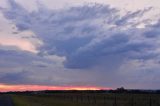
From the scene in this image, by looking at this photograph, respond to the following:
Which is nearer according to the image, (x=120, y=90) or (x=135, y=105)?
(x=135, y=105)

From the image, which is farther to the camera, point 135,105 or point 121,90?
point 121,90

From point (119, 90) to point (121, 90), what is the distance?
0.91m

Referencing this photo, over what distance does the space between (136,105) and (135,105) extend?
5.7 inches

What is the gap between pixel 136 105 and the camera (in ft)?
200

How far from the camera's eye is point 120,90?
187 metres

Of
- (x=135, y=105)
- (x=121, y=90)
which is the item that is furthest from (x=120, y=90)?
(x=135, y=105)

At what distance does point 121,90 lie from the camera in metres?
188

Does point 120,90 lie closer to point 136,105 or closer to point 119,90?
point 119,90

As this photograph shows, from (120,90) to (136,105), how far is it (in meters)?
127

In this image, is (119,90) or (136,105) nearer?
(136,105)

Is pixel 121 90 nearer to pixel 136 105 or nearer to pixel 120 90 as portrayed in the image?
pixel 120 90

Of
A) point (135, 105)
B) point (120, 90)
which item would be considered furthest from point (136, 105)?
point (120, 90)

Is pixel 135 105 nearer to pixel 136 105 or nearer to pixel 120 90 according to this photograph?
pixel 136 105

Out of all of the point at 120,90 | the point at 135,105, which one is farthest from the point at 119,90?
the point at 135,105
